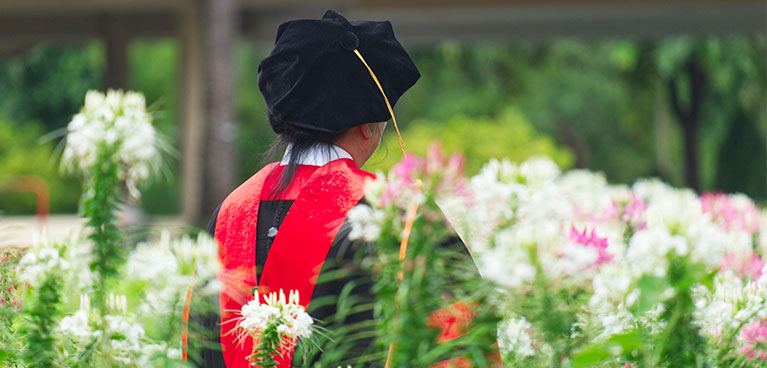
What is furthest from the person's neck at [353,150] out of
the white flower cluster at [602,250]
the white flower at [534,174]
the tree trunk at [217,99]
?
the tree trunk at [217,99]

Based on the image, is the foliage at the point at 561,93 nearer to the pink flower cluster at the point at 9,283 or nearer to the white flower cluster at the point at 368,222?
the pink flower cluster at the point at 9,283

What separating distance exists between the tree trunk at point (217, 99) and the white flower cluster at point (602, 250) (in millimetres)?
7977

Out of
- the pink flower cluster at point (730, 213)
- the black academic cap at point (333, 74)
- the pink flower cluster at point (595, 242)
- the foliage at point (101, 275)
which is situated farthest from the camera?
the pink flower cluster at point (730, 213)

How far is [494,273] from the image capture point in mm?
1406

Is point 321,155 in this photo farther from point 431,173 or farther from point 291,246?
point 431,173

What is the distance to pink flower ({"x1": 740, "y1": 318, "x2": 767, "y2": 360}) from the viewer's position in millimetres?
2090

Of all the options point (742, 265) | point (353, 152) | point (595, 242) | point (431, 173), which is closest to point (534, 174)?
point (742, 265)

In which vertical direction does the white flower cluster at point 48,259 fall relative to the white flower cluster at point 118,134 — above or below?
below

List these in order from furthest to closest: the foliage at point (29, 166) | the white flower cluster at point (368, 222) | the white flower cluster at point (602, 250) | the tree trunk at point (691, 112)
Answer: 1. the foliage at point (29, 166)
2. the tree trunk at point (691, 112)
3. the white flower cluster at point (368, 222)
4. the white flower cluster at point (602, 250)

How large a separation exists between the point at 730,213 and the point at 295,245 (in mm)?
2783

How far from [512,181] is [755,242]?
4.66 ft

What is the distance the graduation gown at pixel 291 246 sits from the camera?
2.05 metres

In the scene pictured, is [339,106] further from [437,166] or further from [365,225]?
[437,166]

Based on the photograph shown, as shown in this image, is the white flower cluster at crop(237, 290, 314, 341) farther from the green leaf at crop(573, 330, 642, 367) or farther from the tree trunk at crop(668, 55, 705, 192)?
the tree trunk at crop(668, 55, 705, 192)
